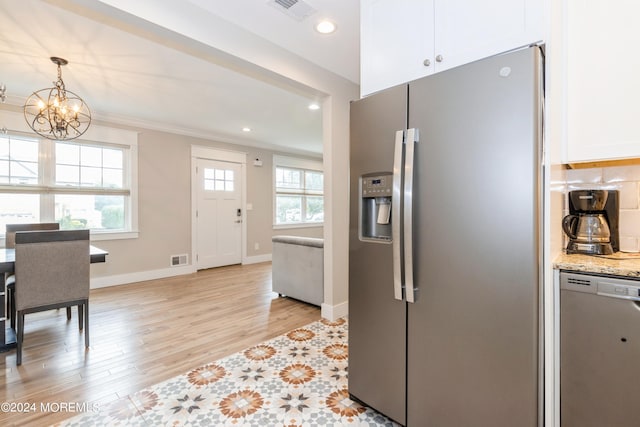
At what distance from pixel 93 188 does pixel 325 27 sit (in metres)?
4.02

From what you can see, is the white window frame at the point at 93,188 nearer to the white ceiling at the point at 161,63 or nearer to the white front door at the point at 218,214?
the white ceiling at the point at 161,63

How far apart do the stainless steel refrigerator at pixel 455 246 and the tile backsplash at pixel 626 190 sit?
1013mm

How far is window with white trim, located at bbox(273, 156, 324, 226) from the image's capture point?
6.86 meters

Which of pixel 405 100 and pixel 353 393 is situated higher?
pixel 405 100

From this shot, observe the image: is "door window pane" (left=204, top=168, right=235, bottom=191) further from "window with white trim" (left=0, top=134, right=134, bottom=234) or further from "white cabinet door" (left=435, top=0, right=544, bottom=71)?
"white cabinet door" (left=435, top=0, right=544, bottom=71)

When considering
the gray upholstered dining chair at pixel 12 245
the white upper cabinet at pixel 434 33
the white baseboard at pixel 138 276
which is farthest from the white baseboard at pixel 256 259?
the white upper cabinet at pixel 434 33

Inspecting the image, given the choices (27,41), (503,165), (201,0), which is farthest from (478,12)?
(27,41)

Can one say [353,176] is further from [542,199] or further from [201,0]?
[201,0]

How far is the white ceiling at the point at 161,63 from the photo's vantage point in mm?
2135

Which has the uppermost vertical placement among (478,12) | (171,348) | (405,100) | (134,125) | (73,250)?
(134,125)

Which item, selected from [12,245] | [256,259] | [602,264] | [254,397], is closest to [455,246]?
[602,264]

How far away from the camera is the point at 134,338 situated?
2691 mm

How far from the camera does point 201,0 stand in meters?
1.97

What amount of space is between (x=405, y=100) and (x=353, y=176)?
465mm
